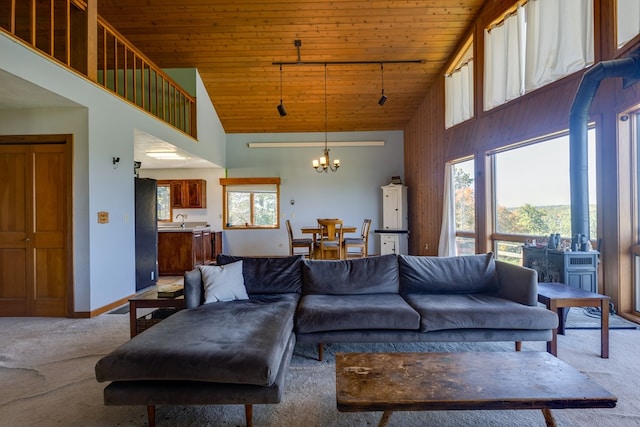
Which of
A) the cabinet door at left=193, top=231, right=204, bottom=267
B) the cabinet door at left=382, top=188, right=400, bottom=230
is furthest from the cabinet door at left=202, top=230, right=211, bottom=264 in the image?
the cabinet door at left=382, top=188, right=400, bottom=230

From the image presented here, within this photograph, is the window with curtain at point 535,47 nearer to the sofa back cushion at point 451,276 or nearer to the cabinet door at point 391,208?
the sofa back cushion at point 451,276

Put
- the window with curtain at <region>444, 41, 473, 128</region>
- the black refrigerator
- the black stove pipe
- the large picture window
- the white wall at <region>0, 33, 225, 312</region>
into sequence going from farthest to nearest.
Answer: the large picture window < the window with curtain at <region>444, 41, 473, 128</region> < the black refrigerator < the white wall at <region>0, 33, 225, 312</region> < the black stove pipe

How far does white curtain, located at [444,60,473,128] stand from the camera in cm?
533

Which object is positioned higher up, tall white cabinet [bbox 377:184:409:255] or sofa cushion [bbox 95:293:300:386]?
tall white cabinet [bbox 377:184:409:255]

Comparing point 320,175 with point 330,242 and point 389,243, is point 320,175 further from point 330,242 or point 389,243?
point 330,242

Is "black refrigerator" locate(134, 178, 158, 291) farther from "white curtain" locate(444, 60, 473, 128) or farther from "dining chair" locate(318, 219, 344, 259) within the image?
"white curtain" locate(444, 60, 473, 128)

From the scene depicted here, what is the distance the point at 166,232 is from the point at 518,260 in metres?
6.10

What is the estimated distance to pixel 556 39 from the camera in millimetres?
3732

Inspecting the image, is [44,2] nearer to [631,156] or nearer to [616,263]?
[631,156]

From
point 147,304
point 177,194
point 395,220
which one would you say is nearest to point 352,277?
point 147,304

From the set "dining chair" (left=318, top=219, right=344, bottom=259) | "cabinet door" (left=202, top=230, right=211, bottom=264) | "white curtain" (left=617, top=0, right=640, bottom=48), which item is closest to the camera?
"white curtain" (left=617, top=0, right=640, bottom=48)

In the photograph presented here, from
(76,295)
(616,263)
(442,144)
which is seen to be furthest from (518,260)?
(76,295)

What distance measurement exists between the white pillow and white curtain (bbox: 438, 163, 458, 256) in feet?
14.3

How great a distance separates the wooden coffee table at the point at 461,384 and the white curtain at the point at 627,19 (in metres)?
3.44
